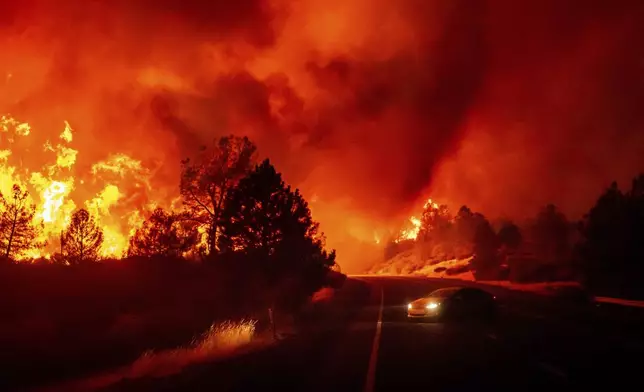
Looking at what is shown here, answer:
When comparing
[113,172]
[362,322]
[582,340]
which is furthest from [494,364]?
[113,172]

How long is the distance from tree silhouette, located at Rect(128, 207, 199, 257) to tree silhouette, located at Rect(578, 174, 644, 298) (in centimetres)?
3400

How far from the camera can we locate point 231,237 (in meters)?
31.8

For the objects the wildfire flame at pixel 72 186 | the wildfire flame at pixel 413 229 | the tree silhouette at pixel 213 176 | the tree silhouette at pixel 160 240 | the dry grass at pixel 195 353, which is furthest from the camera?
the wildfire flame at pixel 413 229

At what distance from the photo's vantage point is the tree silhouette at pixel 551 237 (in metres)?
90.2

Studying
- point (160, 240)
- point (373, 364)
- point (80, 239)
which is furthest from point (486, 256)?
point (373, 364)

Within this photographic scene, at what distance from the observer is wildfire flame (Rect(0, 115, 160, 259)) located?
2345 inches

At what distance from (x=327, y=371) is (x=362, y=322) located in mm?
13786

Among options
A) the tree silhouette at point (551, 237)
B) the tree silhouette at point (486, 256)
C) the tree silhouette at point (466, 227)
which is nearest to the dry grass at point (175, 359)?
the tree silhouette at point (486, 256)

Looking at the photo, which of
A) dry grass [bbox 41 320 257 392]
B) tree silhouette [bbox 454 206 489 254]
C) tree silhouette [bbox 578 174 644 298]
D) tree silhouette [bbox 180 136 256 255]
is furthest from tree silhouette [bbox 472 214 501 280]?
dry grass [bbox 41 320 257 392]

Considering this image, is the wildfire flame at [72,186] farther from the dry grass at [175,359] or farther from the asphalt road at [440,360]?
the asphalt road at [440,360]

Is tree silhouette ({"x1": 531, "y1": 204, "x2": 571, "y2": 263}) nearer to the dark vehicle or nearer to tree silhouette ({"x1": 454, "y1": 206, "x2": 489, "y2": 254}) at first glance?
tree silhouette ({"x1": 454, "y1": 206, "x2": 489, "y2": 254})

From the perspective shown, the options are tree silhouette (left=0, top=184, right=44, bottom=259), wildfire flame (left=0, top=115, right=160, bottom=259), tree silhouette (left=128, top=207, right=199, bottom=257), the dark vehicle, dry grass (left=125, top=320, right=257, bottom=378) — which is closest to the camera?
dry grass (left=125, top=320, right=257, bottom=378)

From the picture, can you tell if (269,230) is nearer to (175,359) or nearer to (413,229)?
(175,359)

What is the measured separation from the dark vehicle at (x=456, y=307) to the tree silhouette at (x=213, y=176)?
28090 millimetres
